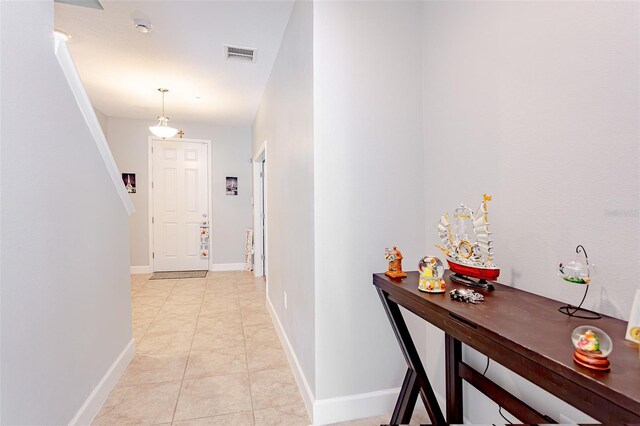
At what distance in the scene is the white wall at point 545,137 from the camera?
977 mm

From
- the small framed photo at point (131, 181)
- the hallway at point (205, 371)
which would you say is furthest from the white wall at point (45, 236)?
the small framed photo at point (131, 181)

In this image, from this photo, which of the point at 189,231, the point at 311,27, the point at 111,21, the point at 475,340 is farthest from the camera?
the point at 189,231

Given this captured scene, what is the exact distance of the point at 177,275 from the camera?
5535mm

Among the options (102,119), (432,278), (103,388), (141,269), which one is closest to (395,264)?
(432,278)

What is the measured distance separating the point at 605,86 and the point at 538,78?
0.25 m

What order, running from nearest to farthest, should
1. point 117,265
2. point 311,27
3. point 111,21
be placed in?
1. point 311,27
2. point 117,265
3. point 111,21

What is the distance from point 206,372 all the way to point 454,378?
1.71m

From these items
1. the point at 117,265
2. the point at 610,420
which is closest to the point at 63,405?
the point at 117,265

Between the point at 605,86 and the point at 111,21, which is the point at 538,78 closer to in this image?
the point at 605,86

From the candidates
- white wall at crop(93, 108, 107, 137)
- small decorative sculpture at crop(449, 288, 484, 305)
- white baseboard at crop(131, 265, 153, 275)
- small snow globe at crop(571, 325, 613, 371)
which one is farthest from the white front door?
small snow globe at crop(571, 325, 613, 371)

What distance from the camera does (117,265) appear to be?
7.63ft

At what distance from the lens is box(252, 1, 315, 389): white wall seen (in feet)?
6.24

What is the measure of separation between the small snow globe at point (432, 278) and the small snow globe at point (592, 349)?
533 mm

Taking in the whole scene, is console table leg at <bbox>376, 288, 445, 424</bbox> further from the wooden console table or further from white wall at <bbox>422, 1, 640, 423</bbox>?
white wall at <bbox>422, 1, 640, 423</bbox>
